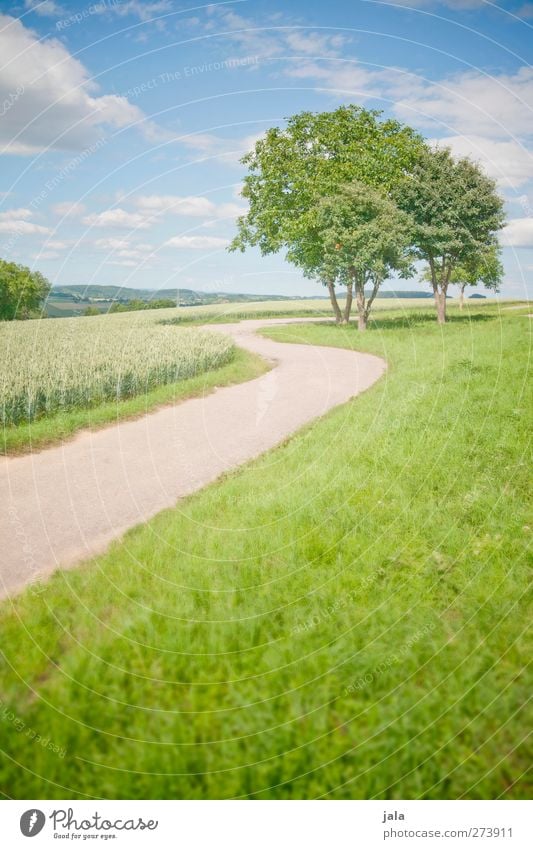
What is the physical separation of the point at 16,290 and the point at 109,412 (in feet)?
175

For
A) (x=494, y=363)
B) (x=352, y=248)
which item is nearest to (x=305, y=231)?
(x=352, y=248)

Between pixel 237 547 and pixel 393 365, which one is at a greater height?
pixel 393 365

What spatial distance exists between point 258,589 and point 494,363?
36.8 ft

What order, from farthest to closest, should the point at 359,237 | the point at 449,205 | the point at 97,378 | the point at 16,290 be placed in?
the point at 16,290 < the point at 449,205 < the point at 359,237 < the point at 97,378

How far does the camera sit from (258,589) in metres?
4.36

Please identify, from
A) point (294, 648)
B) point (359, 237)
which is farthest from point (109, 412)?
point (359, 237)

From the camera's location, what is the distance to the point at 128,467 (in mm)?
7930

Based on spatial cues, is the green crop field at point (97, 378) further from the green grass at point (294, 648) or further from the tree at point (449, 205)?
the tree at point (449, 205)

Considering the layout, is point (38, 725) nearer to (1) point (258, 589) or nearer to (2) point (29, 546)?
(1) point (258, 589)

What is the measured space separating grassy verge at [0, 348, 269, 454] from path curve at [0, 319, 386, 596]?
16.6 inches

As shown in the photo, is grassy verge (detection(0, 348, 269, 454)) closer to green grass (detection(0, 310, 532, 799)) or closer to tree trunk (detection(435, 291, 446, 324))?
green grass (detection(0, 310, 532, 799))

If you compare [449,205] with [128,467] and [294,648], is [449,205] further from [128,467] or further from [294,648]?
[294,648]

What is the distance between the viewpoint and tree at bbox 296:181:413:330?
22656 mm

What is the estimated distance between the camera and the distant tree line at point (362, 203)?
23094 mm
